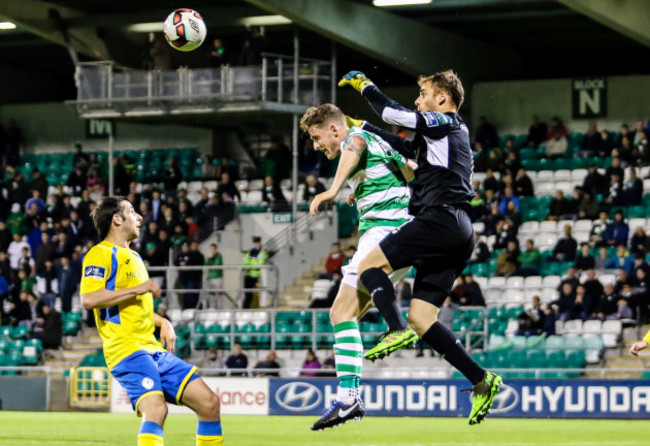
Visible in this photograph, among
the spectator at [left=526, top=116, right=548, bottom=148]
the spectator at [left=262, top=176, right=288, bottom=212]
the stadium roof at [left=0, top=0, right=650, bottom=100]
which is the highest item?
the stadium roof at [left=0, top=0, right=650, bottom=100]

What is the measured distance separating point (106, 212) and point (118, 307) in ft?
2.06

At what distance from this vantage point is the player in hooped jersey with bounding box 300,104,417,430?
9.12m

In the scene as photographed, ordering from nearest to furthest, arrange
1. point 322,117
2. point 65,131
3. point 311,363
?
point 322,117 → point 311,363 → point 65,131

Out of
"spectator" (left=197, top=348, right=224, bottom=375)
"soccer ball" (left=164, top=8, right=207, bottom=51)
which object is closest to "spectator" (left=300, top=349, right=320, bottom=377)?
"spectator" (left=197, top=348, right=224, bottom=375)

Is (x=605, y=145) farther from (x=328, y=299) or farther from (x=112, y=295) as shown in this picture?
(x=112, y=295)

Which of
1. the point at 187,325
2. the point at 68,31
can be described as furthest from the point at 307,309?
the point at 68,31

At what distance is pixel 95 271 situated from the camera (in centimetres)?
820

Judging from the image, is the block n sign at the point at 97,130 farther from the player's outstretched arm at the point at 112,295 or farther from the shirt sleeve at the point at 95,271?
the player's outstretched arm at the point at 112,295

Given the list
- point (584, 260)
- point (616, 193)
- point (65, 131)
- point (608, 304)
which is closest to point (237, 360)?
point (584, 260)

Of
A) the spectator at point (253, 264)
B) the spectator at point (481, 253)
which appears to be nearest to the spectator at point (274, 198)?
the spectator at point (253, 264)

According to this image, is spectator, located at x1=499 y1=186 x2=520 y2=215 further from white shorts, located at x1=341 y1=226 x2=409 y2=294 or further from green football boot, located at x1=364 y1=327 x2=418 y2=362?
green football boot, located at x1=364 y1=327 x2=418 y2=362

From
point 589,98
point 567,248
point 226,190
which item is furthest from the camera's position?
point 589,98

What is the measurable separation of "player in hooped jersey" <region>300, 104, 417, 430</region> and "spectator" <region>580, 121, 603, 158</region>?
1669 cm

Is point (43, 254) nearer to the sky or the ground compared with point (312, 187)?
nearer to the ground
